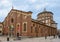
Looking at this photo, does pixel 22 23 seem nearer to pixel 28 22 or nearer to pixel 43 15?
pixel 28 22

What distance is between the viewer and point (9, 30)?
51938 mm

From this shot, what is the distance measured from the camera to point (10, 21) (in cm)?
5228

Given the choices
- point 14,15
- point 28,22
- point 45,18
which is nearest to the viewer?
point 28,22

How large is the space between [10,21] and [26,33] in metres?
8.64

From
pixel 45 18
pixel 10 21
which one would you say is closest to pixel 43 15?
pixel 45 18

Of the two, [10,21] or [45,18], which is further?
[45,18]

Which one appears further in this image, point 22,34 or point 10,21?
point 10,21

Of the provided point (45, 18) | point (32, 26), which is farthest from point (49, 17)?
point (32, 26)

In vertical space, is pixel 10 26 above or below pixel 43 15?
below

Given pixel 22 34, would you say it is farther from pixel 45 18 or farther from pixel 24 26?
pixel 45 18

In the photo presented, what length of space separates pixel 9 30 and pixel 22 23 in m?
6.38

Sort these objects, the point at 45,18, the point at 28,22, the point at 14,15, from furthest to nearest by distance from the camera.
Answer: the point at 45,18
the point at 14,15
the point at 28,22

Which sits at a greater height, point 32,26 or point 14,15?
point 14,15

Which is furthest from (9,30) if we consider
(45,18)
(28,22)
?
(45,18)
